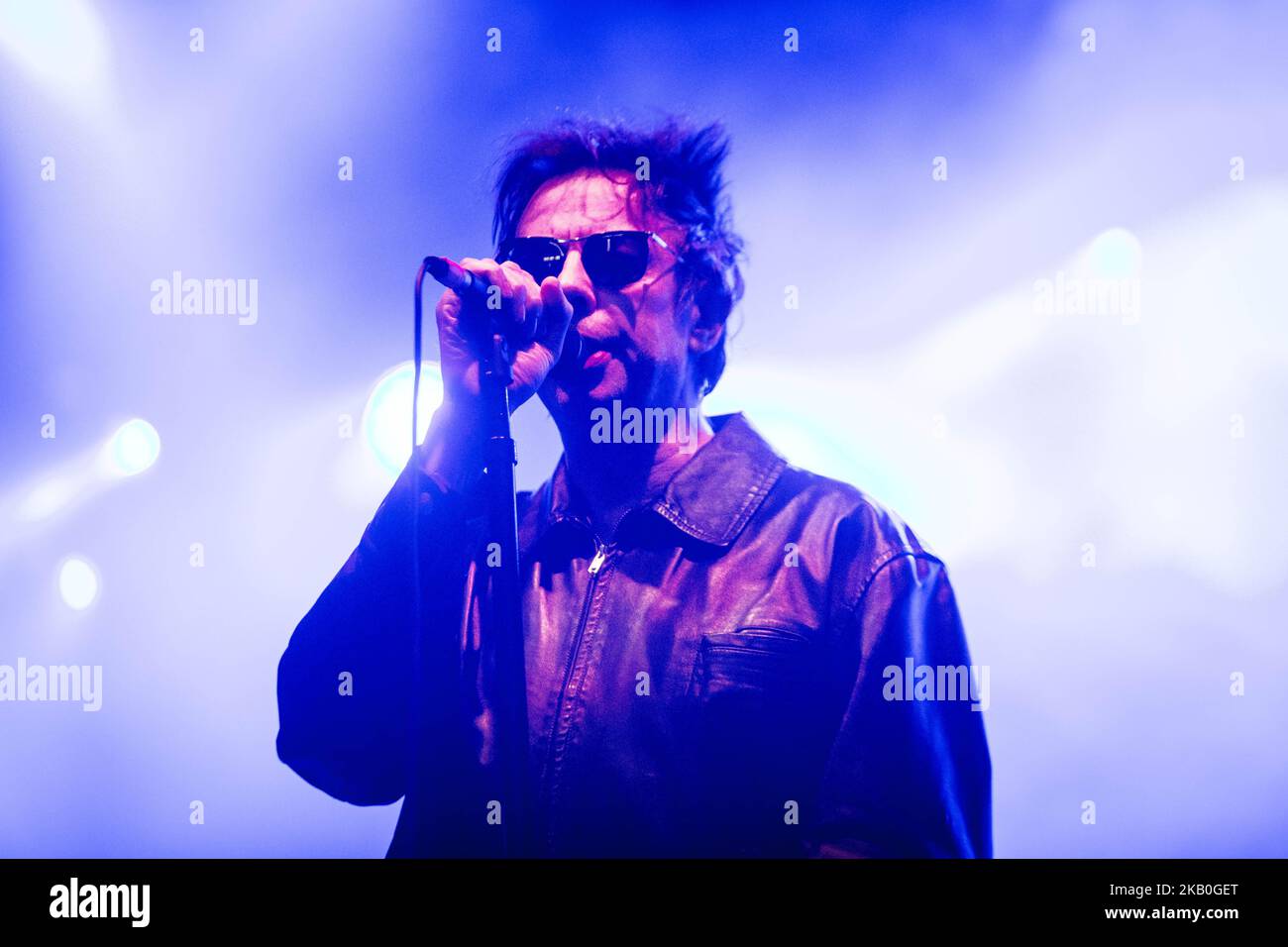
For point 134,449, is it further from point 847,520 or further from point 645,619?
point 847,520

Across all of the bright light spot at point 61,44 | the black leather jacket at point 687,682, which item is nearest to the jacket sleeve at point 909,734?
the black leather jacket at point 687,682

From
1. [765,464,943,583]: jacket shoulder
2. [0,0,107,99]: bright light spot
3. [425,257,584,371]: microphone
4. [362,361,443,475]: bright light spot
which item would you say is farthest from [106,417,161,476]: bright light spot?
[765,464,943,583]: jacket shoulder

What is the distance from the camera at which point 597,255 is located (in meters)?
2.21

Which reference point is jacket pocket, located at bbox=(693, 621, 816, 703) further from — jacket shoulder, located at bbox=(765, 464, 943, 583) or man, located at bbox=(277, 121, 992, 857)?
jacket shoulder, located at bbox=(765, 464, 943, 583)

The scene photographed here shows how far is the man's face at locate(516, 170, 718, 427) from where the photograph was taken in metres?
2.25

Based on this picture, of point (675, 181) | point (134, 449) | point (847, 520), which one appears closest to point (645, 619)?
point (847, 520)

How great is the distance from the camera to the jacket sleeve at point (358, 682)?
2.25 m

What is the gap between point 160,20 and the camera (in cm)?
248

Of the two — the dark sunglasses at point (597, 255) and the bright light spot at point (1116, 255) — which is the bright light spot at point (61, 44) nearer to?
the dark sunglasses at point (597, 255)

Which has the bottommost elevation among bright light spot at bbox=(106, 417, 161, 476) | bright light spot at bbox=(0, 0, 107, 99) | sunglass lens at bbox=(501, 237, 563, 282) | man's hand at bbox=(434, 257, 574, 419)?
bright light spot at bbox=(106, 417, 161, 476)

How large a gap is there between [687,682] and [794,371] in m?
0.68
